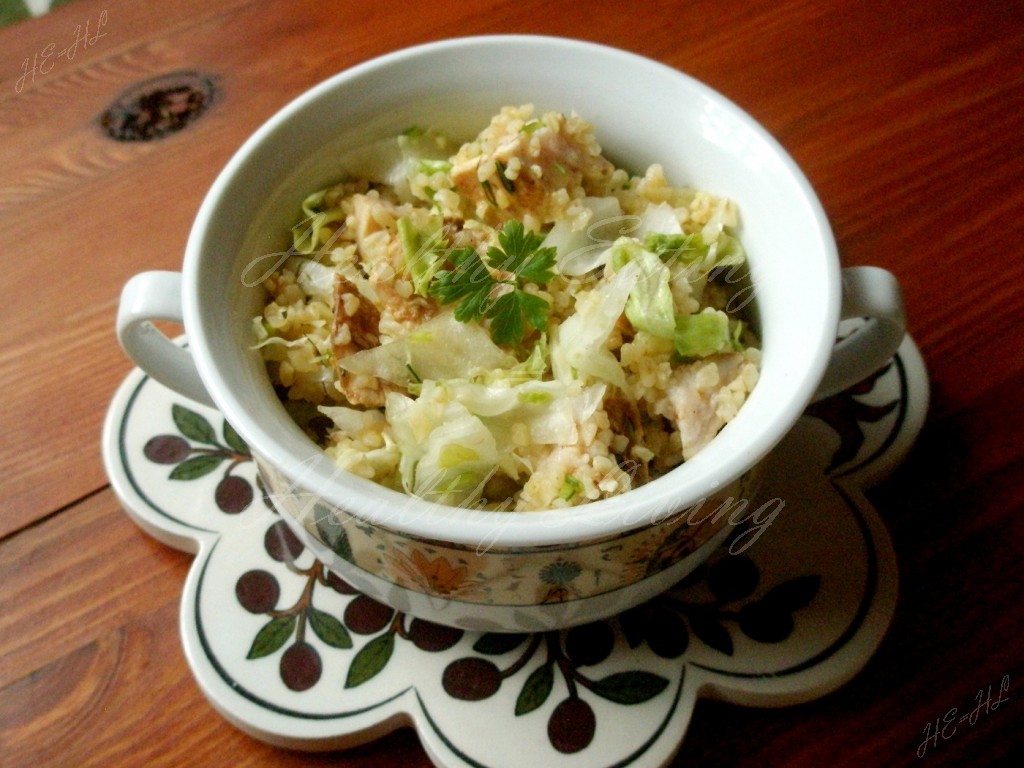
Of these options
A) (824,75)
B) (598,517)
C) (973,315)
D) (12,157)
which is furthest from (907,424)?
(12,157)

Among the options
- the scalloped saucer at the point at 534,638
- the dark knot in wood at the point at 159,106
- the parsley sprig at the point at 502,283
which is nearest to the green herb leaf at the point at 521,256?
the parsley sprig at the point at 502,283

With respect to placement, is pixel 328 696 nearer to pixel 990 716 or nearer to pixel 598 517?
pixel 598 517

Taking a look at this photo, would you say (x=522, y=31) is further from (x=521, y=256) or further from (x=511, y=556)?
(x=511, y=556)

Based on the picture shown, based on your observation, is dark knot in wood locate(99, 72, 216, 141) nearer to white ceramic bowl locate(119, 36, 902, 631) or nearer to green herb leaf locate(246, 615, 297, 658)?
white ceramic bowl locate(119, 36, 902, 631)

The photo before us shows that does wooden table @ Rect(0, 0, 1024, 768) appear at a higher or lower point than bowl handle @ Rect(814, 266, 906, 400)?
lower

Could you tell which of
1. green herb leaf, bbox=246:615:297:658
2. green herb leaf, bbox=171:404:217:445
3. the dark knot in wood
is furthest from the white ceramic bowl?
the dark knot in wood


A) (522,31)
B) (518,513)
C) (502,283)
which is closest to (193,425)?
(502,283)
